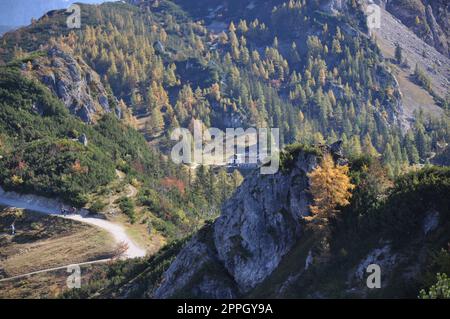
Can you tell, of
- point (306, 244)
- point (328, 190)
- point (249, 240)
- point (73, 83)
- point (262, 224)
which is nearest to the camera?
point (328, 190)

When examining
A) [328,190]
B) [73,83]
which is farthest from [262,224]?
[73,83]

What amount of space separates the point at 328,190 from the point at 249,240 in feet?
35.3

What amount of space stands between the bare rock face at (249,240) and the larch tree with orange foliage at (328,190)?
403 centimetres

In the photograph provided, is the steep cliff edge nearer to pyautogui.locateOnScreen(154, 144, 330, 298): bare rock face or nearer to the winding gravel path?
pyautogui.locateOnScreen(154, 144, 330, 298): bare rock face

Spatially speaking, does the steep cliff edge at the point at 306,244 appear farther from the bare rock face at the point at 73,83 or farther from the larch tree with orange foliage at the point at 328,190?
the bare rock face at the point at 73,83

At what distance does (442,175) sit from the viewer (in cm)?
4653

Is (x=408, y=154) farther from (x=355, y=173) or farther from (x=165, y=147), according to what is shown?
(x=355, y=173)

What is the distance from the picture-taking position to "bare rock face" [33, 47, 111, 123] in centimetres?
15662

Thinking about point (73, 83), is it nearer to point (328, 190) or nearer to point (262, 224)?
point (262, 224)

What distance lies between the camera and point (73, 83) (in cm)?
16400

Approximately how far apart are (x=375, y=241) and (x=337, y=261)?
10.9 feet

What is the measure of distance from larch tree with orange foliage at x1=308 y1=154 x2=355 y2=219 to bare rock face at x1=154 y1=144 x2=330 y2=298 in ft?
13.2

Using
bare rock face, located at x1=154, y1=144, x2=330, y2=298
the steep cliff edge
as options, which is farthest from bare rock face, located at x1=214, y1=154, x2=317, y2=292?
the steep cliff edge
